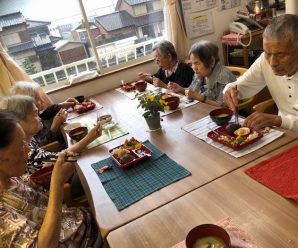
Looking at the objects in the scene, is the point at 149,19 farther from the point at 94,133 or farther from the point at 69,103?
the point at 94,133

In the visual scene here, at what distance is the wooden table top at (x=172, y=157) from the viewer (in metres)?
1.07

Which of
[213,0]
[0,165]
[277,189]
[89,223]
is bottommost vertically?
[89,223]

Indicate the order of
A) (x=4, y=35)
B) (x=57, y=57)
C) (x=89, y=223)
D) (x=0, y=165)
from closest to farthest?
(x=0, y=165) → (x=89, y=223) → (x=4, y=35) → (x=57, y=57)

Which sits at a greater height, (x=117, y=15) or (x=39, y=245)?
(x=117, y=15)

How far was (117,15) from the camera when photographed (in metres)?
3.30

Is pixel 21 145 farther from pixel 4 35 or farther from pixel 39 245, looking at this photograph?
pixel 4 35

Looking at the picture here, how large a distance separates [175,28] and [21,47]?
171 cm

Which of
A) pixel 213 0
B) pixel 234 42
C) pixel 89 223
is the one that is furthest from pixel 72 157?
pixel 213 0

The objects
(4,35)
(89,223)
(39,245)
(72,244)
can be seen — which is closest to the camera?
(39,245)

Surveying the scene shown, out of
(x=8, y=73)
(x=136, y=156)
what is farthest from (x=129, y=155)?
(x=8, y=73)

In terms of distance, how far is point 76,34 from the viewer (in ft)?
10.5

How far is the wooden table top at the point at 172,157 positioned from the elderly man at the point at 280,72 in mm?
131

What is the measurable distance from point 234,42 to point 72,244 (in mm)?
2921

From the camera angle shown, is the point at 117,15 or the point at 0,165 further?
the point at 117,15
